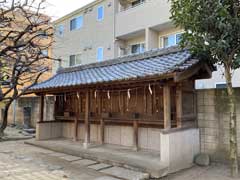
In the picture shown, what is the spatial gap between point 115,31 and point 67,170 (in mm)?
10660

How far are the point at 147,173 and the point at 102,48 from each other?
11.4 metres

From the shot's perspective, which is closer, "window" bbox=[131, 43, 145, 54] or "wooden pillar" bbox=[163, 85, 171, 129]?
"wooden pillar" bbox=[163, 85, 171, 129]

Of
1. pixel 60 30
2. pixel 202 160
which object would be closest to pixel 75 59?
pixel 60 30

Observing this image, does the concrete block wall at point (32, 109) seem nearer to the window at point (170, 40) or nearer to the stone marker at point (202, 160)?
the window at point (170, 40)

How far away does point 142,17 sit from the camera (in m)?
A: 13.5

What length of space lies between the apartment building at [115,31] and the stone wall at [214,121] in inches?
150

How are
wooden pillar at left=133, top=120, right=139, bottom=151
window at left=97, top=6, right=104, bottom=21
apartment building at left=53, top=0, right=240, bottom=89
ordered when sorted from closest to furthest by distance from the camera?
wooden pillar at left=133, top=120, right=139, bottom=151
apartment building at left=53, top=0, right=240, bottom=89
window at left=97, top=6, right=104, bottom=21

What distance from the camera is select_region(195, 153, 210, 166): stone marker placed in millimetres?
6464

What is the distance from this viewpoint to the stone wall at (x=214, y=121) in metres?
6.46

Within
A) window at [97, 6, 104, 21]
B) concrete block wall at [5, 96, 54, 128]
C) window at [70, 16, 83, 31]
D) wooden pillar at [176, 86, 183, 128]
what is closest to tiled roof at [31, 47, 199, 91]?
wooden pillar at [176, 86, 183, 128]

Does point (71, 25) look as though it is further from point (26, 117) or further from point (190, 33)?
point (190, 33)

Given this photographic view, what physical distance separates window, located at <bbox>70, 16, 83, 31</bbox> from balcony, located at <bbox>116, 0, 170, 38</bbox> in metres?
3.98

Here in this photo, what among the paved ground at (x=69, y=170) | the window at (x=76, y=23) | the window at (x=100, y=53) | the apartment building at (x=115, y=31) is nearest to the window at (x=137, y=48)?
the apartment building at (x=115, y=31)

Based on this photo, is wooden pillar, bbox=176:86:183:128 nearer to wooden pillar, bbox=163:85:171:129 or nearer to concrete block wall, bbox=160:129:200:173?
concrete block wall, bbox=160:129:200:173
